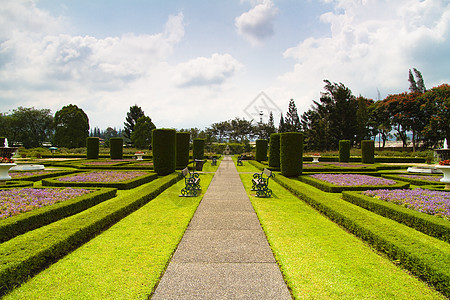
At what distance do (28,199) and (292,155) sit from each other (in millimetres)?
11525

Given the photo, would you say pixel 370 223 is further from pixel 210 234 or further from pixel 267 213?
pixel 210 234

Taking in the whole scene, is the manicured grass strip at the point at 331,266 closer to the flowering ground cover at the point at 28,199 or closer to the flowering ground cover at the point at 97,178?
the flowering ground cover at the point at 28,199

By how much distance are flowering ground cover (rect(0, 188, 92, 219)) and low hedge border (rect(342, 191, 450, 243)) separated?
8.69m

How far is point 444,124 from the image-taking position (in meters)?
33.4

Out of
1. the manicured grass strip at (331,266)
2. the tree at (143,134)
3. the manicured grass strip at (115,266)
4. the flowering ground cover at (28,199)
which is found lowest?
the manicured grass strip at (331,266)

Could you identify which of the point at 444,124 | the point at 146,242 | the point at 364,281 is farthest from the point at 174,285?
the point at 444,124

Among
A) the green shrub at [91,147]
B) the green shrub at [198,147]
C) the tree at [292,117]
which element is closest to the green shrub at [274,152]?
the green shrub at [198,147]

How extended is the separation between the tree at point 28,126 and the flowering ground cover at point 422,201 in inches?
2540

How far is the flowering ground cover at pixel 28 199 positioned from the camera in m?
5.69

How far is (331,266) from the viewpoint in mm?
3713

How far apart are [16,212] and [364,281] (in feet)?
22.7

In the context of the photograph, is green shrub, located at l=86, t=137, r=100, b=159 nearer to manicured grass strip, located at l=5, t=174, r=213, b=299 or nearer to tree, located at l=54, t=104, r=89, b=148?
tree, located at l=54, t=104, r=89, b=148

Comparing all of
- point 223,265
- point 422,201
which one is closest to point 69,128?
point 223,265

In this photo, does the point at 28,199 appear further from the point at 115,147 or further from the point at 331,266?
the point at 115,147
